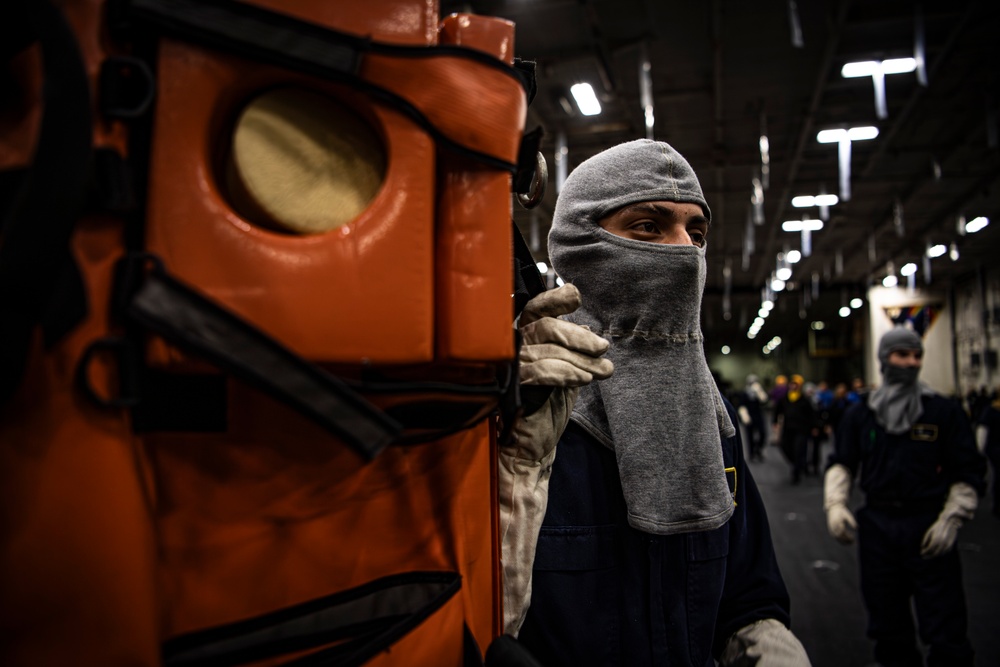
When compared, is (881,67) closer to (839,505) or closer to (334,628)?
(839,505)

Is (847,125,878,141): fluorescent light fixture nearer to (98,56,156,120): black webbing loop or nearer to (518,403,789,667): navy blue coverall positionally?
(518,403,789,667): navy blue coverall

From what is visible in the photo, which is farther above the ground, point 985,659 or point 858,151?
point 858,151

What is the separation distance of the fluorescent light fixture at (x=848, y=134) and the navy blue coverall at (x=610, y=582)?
357 inches

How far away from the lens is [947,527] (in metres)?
3.08

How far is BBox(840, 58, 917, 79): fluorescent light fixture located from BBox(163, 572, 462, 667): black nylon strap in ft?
26.1

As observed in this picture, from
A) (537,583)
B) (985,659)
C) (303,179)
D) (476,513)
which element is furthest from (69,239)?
(985,659)

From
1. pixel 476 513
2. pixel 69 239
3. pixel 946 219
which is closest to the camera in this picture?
pixel 69 239

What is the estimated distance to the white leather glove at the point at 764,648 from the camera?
116cm

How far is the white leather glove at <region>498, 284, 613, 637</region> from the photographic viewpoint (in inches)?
36.6

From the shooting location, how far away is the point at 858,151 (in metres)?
9.57

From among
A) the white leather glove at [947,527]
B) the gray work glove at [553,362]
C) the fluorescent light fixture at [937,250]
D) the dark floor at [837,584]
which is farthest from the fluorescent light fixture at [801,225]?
the gray work glove at [553,362]

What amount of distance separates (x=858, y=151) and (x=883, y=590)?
331 inches

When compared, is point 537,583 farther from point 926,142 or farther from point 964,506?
point 926,142

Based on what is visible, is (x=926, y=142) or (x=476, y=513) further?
(x=926, y=142)
